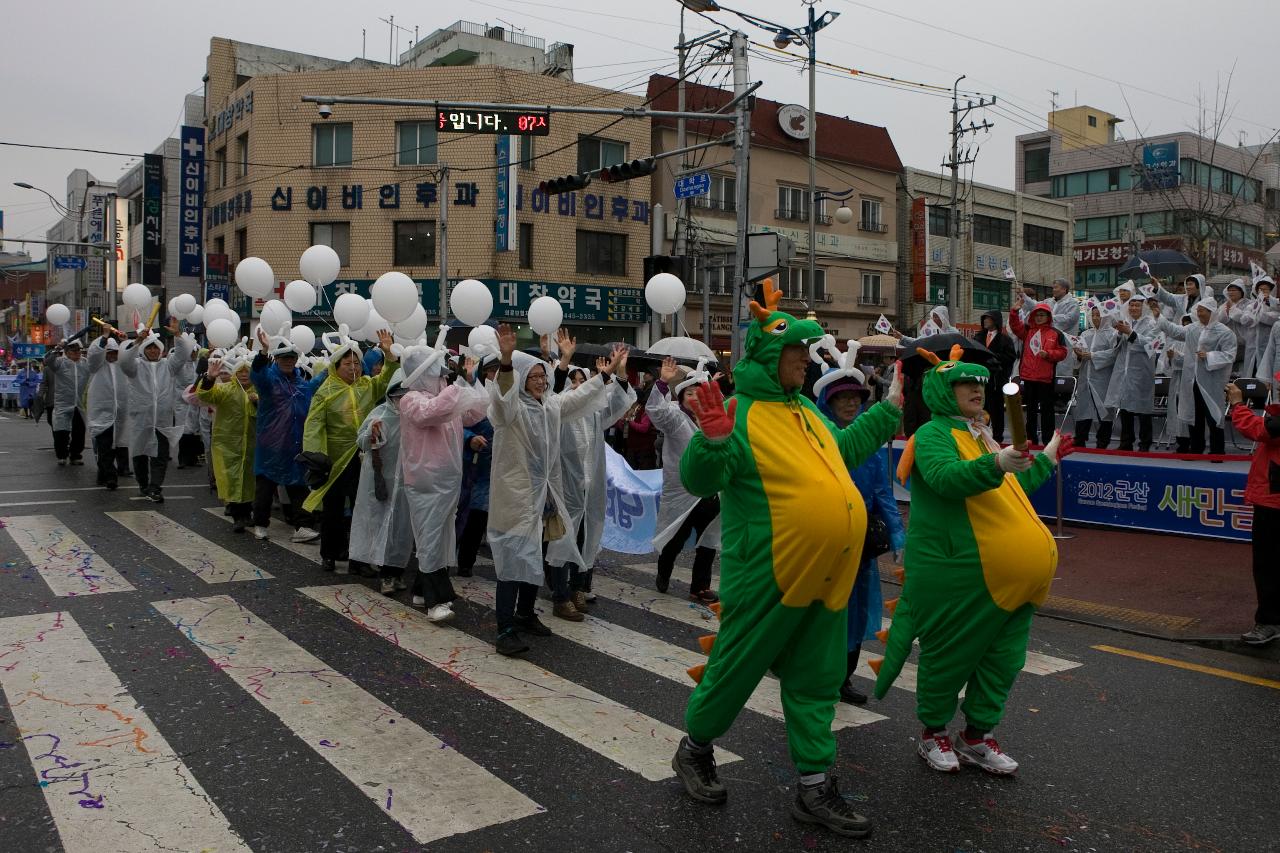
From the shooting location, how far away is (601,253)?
30812 mm

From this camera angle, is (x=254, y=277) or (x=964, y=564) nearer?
(x=964, y=564)

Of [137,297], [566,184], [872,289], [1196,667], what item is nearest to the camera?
[1196,667]

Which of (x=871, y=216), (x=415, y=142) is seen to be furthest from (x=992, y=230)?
(x=415, y=142)

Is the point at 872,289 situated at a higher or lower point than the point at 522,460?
higher

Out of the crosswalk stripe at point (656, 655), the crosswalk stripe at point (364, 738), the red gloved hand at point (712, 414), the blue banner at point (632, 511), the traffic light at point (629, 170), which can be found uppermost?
the traffic light at point (629, 170)

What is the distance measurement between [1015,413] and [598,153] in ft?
93.1

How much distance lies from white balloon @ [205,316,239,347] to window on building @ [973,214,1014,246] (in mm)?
35027

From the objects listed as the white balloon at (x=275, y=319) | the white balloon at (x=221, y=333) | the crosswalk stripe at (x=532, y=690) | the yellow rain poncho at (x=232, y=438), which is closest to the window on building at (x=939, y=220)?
the white balloon at (x=275, y=319)

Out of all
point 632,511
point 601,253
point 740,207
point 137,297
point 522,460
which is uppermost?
point 601,253

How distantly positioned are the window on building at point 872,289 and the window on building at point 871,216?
172 centimetres

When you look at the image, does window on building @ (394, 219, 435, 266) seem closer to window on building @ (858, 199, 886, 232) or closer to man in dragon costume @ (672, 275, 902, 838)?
window on building @ (858, 199, 886, 232)

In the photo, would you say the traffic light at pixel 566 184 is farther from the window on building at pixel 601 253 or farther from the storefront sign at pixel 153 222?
the storefront sign at pixel 153 222

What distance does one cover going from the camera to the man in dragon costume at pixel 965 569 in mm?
4059

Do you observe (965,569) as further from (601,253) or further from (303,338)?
(601,253)
